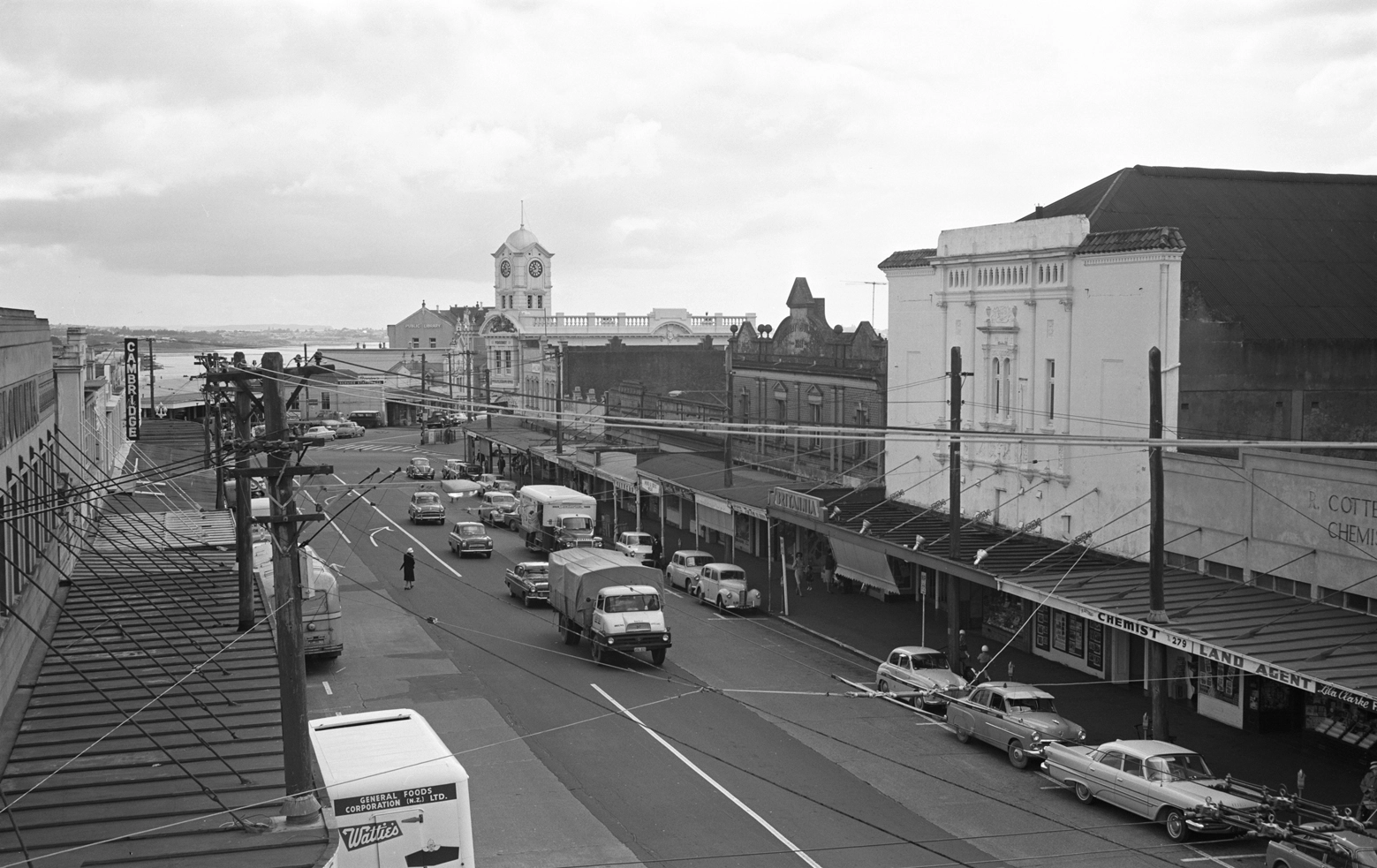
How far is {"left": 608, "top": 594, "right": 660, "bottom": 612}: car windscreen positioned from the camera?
33.9 meters

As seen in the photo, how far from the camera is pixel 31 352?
2384 cm

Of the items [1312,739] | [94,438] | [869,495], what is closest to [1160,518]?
[1312,739]

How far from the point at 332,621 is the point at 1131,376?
21.0 meters

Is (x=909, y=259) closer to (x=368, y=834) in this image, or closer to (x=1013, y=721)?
(x=1013, y=721)

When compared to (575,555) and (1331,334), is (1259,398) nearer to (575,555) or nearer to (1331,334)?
(1331,334)

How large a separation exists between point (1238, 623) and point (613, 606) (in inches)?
600

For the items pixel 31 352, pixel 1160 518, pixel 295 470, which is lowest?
pixel 1160 518

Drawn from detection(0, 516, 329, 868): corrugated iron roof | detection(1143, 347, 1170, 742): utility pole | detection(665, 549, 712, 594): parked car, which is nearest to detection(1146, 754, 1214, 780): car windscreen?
detection(1143, 347, 1170, 742): utility pole

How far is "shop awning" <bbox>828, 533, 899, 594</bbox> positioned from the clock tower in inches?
3652

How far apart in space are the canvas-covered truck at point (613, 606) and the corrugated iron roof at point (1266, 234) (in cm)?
1551

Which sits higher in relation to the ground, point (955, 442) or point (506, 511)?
point (955, 442)

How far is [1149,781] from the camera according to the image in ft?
71.3

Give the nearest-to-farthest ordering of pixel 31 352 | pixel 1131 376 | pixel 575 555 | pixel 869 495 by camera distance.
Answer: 1. pixel 31 352
2. pixel 1131 376
3. pixel 575 555
4. pixel 869 495

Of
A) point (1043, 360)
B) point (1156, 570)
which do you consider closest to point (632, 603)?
point (1043, 360)
